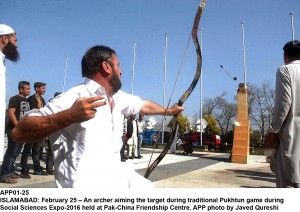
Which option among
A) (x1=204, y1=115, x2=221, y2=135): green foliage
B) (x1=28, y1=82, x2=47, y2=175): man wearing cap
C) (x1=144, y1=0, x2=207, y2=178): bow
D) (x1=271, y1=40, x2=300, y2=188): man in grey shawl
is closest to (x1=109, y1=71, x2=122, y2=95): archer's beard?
(x1=144, y1=0, x2=207, y2=178): bow

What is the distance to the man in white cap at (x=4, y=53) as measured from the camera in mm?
2340

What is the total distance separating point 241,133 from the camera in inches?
419

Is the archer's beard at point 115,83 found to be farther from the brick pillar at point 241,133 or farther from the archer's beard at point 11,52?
the brick pillar at point 241,133

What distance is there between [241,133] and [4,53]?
30.7ft

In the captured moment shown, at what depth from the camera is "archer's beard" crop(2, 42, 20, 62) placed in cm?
262

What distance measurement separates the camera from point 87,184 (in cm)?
145

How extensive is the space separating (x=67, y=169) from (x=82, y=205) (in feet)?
2.25

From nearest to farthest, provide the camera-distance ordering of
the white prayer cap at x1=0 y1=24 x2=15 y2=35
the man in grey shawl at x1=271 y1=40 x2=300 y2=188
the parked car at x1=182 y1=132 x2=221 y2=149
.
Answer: the man in grey shawl at x1=271 y1=40 x2=300 y2=188
the white prayer cap at x1=0 y1=24 x2=15 y2=35
the parked car at x1=182 y1=132 x2=221 y2=149

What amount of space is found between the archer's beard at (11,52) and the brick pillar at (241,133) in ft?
28.9

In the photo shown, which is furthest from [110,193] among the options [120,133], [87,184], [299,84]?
[299,84]

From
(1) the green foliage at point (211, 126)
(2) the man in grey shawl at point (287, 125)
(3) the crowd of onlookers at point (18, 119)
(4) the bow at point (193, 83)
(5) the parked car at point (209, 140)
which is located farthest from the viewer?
(1) the green foliage at point (211, 126)

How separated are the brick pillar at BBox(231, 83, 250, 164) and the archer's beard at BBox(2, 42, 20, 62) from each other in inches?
347

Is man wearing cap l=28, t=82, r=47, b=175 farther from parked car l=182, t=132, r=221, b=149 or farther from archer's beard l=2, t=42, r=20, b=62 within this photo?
parked car l=182, t=132, r=221, b=149

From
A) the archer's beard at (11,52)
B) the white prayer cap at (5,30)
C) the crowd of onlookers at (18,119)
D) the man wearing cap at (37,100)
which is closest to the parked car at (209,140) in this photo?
the man wearing cap at (37,100)
